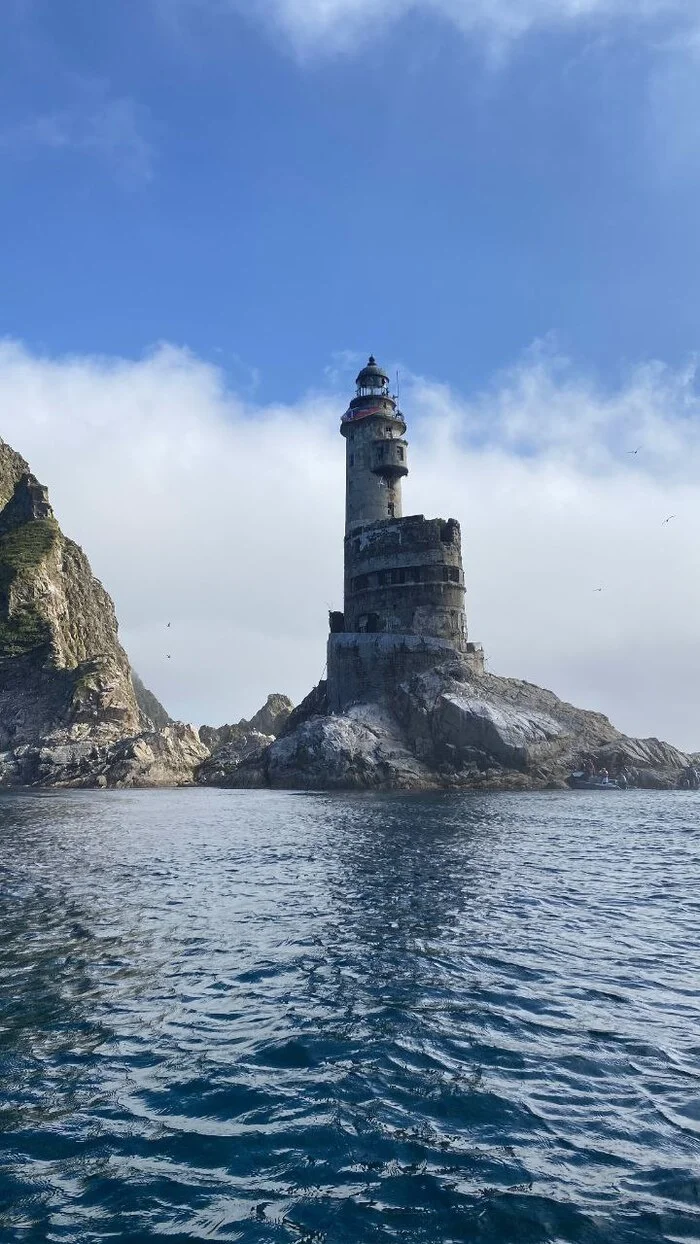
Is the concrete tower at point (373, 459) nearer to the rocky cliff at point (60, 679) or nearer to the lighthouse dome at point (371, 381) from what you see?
the lighthouse dome at point (371, 381)

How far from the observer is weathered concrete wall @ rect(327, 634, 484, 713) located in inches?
3029

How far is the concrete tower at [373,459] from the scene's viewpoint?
8744 centimetres

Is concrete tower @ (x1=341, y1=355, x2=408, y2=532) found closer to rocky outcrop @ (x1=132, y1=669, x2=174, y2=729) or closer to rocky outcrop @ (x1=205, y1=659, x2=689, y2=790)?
rocky outcrop @ (x1=205, y1=659, x2=689, y2=790)

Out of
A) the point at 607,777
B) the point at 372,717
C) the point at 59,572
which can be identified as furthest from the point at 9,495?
the point at 607,777

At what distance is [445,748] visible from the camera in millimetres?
71938

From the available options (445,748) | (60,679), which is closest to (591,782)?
(445,748)

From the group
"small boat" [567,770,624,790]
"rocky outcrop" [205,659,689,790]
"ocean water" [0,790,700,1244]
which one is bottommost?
"ocean water" [0,790,700,1244]

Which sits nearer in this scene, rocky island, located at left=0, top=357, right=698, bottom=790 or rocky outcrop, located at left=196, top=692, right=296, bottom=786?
rocky island, located at left=0, top=357, right=698, bottom=790

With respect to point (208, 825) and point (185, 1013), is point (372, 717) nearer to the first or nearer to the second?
point (208, 825)

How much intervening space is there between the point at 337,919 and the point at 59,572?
4062 inches

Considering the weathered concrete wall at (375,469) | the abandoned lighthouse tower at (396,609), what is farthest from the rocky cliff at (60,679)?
the weathered concrete wall at (375,469)

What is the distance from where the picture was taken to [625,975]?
14477mm

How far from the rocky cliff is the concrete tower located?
34407mm

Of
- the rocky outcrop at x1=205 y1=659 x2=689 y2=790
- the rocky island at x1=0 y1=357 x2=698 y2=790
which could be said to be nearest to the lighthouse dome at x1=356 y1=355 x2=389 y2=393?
the rocky island at x1=0 y1=357 x2=698 y2=790
